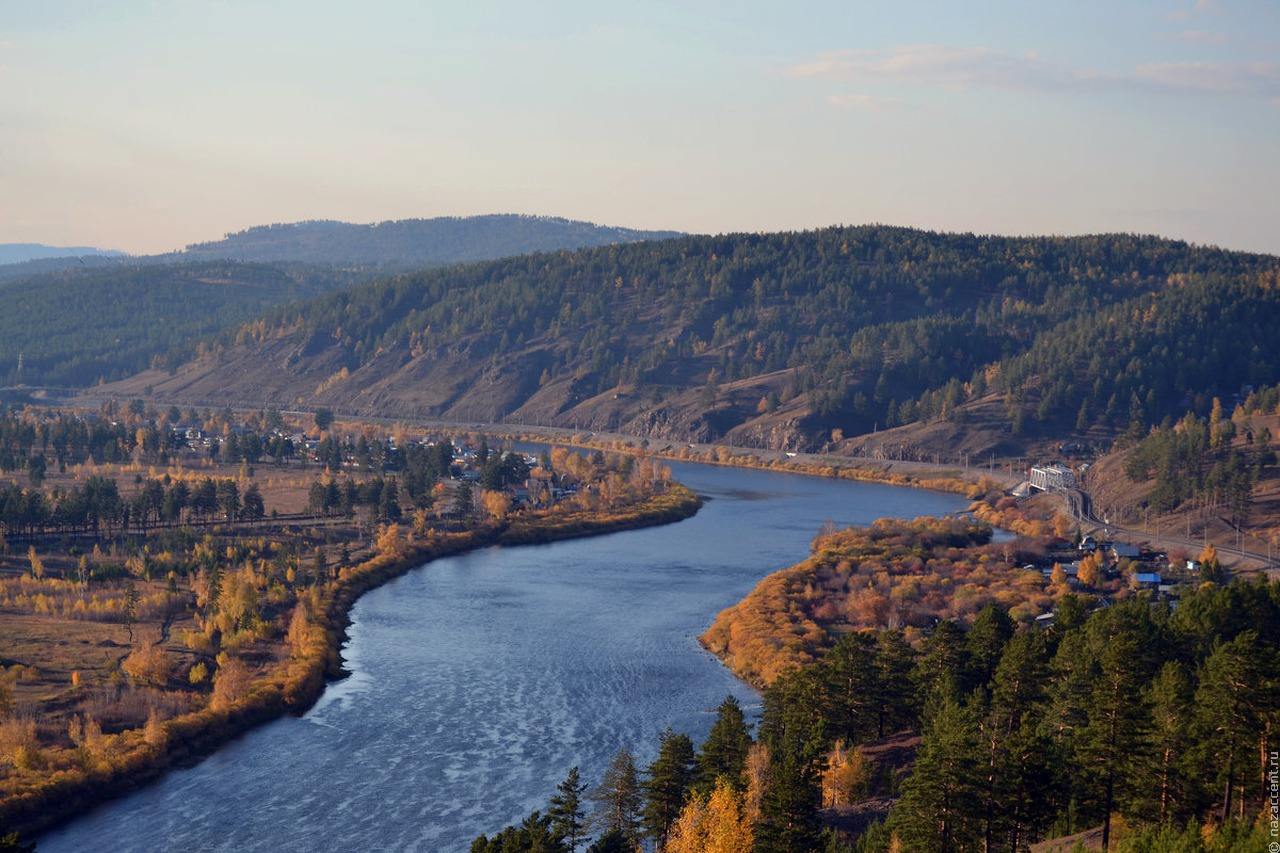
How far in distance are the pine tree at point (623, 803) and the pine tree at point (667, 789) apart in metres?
0.40

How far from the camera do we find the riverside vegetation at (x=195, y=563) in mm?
41375

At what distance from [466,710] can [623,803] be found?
45.7 ft

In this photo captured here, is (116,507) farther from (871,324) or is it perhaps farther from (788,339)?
(871,324)

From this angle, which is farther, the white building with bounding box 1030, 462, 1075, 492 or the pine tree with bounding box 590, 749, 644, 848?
the white building with bounding box 1030, 462, 1075, 492

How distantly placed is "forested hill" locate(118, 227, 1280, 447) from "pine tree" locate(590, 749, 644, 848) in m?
98.4

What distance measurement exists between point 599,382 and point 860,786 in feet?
420

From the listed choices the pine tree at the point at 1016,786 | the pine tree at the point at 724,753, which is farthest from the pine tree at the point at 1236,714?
the pine tree at the point at 724,753

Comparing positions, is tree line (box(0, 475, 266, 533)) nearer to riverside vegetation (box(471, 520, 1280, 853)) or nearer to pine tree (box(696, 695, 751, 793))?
riverside vegetation (box(471, 520, 1280, 853))

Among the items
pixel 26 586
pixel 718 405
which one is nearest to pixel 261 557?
pixel 26 586

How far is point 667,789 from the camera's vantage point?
31938 mm

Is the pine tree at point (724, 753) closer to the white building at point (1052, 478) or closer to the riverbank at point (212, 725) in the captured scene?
the riverbank at point (212, 725)

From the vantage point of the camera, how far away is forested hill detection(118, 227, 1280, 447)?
453 ft

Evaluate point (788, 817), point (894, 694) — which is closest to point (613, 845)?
point (788, 817)

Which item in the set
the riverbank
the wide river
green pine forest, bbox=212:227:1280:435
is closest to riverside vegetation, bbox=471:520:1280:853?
the wide river
